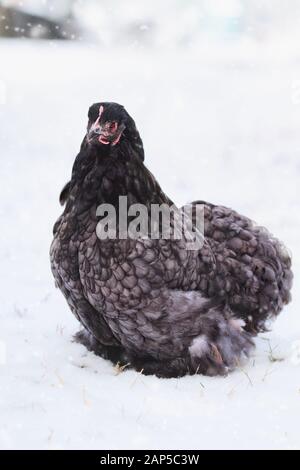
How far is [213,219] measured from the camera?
4.65m

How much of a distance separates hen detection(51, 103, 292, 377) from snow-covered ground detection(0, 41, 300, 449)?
0.70 ft

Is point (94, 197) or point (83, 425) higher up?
point (94, 197)

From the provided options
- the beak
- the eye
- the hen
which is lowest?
the hen

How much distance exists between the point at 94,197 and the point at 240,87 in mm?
11810

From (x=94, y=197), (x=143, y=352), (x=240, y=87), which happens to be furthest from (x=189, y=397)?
(x=240, y=87)

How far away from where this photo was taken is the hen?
385 cm

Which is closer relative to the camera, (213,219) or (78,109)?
(213,219)

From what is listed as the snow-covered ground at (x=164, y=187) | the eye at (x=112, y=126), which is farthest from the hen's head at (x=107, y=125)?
the snow-covered ground at (x=164, y=187)

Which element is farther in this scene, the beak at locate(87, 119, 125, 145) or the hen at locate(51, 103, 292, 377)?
the hen at locate(51, 103, 292, 377)

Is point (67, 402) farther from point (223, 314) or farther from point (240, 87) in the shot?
point (240, 87)

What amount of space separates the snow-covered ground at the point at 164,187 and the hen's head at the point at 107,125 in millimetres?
1552

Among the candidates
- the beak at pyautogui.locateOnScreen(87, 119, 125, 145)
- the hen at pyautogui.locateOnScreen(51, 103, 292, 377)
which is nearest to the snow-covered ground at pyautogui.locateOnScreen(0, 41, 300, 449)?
the hen at pyautogui.locateOnScreen(51, 103, 292, 377)

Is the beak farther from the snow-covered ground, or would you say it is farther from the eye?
the snow-covered ground
